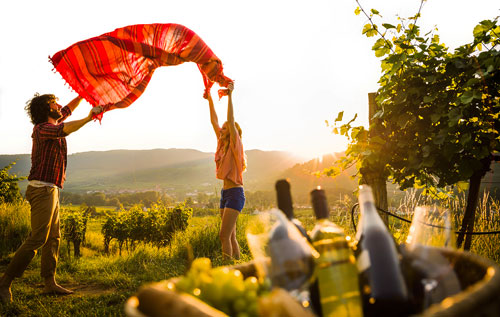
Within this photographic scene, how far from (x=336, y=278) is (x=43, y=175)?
12.2 ft

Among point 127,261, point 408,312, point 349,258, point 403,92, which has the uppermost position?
point 403,92

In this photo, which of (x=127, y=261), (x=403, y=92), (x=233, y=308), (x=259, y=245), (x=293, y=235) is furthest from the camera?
(x=127, y=261)

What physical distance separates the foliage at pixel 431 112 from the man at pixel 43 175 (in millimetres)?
2771

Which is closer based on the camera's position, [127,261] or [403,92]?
[403,92]

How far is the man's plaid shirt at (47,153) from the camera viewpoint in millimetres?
3736

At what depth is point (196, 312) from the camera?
648 mm

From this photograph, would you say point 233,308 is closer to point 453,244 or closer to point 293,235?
point 293,235

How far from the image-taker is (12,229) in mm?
7609

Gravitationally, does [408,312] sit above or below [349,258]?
below

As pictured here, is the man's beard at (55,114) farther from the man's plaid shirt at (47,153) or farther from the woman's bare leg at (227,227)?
the woman's bare leg at (227,227)

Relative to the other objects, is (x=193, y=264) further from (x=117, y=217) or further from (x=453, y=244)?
(x=117, y=217)

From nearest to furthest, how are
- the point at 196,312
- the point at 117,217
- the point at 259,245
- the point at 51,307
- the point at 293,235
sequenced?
the point at 196,312, the point at 293,235, the point at 259,245, the point at 51,307, the point at 117,217

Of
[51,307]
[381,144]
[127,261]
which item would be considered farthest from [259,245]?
[127,261]

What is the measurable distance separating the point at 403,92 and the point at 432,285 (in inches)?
87.7
